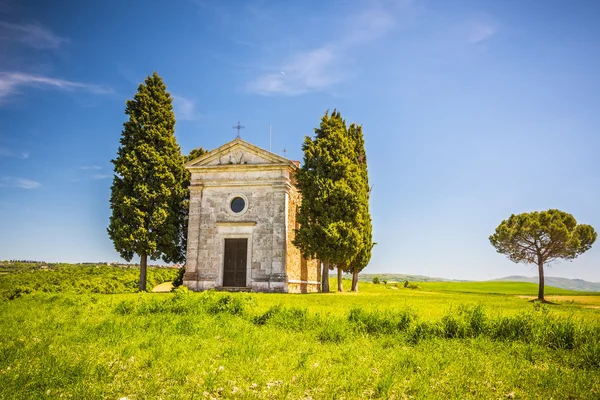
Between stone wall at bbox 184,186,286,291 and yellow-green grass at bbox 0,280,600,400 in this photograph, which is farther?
stone wall at bbox 184,186,286,291

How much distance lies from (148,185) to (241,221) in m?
6.98

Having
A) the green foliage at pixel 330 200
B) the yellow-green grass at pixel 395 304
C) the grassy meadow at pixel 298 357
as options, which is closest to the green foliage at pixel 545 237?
the yellow-green grass at pixel 395 304

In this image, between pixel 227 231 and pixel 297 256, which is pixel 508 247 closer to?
pixel 297 256

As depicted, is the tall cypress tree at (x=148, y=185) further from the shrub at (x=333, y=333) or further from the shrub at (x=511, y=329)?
the shrub at (x=511, y=329)

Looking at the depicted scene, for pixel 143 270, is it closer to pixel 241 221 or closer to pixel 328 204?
pixel 241 221

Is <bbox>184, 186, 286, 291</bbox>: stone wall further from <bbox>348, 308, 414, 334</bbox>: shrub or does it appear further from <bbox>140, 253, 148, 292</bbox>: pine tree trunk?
<bbox>348, 308, 414, 334</bbox>: shrub

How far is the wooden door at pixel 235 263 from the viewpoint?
90.7ft

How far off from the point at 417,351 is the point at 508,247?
30.5m

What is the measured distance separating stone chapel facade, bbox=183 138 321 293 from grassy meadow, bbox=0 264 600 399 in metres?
14.3

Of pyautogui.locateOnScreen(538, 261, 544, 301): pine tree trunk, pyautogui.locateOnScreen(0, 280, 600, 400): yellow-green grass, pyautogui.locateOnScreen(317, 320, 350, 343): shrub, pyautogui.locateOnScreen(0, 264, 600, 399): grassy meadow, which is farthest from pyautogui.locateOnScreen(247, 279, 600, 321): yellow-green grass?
pyautogui.locateOnScreen(538, 261, 544, 301): pine tree trunk

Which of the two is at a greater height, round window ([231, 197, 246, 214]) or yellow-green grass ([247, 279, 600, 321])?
round window ([231, 197, 246, 214])

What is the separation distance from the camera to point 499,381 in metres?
6.98

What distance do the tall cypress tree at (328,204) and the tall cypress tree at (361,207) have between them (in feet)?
1.76

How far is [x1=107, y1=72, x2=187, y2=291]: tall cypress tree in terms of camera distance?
28.0 m
